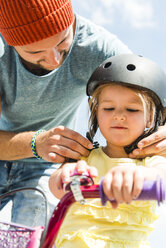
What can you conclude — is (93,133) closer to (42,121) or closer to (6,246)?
(42,121)

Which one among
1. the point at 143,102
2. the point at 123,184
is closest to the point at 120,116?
the point at 143,102

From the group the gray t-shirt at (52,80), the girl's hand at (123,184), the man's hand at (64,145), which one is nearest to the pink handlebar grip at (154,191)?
the girl's hand at (123,184)

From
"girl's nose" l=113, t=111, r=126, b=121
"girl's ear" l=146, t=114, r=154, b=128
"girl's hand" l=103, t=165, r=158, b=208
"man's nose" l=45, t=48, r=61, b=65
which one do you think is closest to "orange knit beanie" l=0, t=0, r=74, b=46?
"man's nose" l=45, t=48, r=61, b=65

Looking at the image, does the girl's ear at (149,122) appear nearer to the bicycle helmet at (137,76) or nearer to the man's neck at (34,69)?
the bicycle helmet at (137,76)

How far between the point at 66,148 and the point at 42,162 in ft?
3.52

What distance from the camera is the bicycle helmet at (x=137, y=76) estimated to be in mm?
2121

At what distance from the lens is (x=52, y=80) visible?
295 centimetres

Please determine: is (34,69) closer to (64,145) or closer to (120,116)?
(64,145)

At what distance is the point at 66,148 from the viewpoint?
2230 mm

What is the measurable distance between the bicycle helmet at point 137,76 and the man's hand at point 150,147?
80mm

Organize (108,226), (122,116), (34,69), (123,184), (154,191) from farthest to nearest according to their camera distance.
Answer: (34,69), (122,116), (108,226), (123,184), (154,191)

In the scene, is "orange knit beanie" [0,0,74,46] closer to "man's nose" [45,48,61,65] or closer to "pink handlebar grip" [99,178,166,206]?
"man's nose" [45,48,61,65]

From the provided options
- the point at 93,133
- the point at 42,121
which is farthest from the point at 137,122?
the point at 42,121

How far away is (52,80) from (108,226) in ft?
5.09
